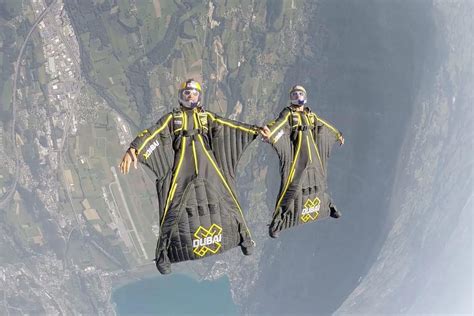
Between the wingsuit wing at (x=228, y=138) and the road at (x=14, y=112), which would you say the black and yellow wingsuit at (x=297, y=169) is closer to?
the wingsuit wing at (x=228, y=138)

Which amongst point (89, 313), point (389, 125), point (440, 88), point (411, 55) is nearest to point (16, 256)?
point (89, 313)

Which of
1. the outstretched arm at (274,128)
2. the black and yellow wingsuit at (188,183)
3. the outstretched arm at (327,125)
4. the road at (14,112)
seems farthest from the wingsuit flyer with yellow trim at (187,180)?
the road at (14,112)

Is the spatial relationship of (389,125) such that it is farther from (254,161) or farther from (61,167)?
(61,167)

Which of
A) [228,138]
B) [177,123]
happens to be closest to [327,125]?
[228,138]

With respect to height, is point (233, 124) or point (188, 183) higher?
point (233, 124)

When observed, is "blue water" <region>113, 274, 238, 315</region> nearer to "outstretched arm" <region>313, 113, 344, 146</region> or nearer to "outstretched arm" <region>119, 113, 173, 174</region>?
"outstretched arm" <region>313, 113, 344, 146</region>

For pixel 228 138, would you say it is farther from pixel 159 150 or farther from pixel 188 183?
pixel 159 150

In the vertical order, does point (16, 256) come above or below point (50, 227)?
below
